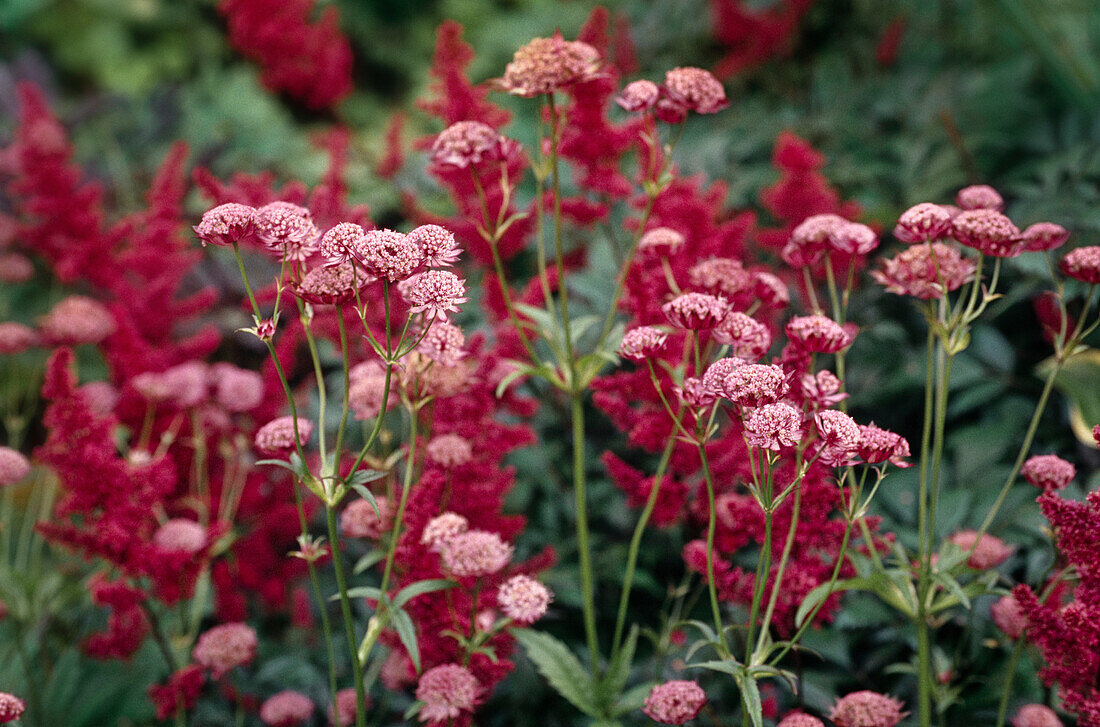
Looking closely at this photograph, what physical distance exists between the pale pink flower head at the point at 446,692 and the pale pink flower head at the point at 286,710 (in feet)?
0.93

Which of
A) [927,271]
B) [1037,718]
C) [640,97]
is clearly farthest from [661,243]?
[1037,718]

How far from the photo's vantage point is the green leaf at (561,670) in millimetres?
1074

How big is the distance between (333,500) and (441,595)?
255 mm

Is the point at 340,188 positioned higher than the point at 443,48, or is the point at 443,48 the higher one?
the point at 443,48

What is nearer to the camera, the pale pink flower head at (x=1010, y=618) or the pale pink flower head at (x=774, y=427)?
the pale pink flower head at (x=774, y=427)

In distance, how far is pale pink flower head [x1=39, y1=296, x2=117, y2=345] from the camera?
1.51 metres

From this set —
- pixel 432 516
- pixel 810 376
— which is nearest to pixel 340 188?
pixel 432 516

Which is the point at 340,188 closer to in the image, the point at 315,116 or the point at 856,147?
the point at 856,147

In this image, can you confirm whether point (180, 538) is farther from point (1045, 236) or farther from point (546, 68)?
point (1045, 236)

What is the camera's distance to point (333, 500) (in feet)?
2.85

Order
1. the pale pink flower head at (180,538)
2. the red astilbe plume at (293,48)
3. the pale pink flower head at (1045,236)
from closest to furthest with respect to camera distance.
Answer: the pale pink flower head at (1045,236) → the pale pink flower head at (180,538) → the red astilbe plume at (293,48)

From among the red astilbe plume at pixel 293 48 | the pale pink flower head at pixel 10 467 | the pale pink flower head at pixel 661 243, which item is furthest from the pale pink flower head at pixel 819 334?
the red astilbe plume at pixel 293 48

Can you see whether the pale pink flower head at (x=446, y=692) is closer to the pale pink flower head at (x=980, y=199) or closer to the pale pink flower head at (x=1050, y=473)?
the pale pink flower head at (x=1050, y=473)

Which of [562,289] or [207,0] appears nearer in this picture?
[562,289]
